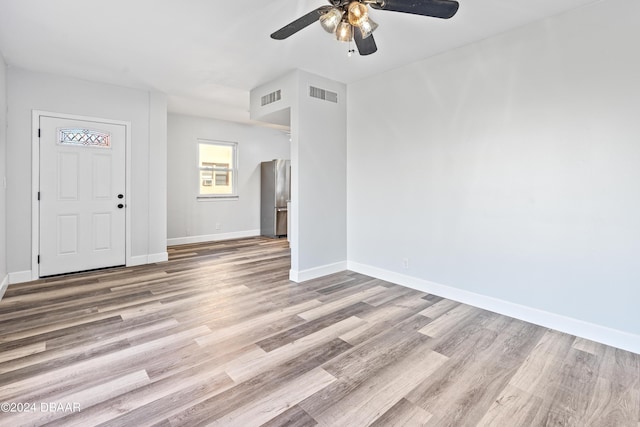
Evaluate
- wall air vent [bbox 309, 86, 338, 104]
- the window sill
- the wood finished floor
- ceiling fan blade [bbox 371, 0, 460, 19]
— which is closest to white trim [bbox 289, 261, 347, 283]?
the wood finished floor

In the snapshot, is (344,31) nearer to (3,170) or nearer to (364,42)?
(364,42)

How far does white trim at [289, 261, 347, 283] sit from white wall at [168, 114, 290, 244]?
3606 millimetres

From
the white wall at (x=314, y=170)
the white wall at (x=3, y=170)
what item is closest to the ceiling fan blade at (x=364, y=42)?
the white wall at (x=314, y=170)

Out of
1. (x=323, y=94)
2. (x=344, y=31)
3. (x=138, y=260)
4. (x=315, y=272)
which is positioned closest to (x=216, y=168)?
(x=138, y=260)

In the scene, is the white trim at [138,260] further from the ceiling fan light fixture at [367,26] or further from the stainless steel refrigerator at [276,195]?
the ceiling fan light fixture at [367,26]

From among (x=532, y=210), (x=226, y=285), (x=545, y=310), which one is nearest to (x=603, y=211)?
(x=532, y=210)

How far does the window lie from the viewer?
6930mm

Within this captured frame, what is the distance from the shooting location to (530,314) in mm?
2875

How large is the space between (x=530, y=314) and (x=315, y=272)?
2415 mm

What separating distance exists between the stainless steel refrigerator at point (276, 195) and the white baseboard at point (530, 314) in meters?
3.75

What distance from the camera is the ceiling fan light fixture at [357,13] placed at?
6.37ft

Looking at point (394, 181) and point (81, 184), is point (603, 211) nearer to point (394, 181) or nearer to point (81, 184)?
point (394, 181)

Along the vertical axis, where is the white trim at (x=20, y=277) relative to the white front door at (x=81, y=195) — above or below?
below

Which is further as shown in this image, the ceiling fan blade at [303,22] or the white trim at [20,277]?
the white trim at [20,277]
